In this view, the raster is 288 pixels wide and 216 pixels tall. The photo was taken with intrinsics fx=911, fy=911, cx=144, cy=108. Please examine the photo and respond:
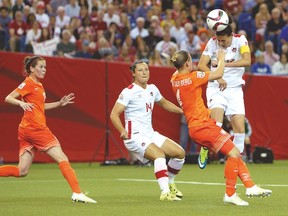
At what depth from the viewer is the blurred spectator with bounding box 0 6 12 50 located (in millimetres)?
25308

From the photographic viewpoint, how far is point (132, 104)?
1341cm

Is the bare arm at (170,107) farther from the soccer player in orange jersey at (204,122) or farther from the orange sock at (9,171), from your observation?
the orange sock at (9,171)

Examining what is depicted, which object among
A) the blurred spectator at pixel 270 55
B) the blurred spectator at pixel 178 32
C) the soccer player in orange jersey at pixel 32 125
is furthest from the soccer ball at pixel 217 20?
the blurred spectator at pixel 178 32

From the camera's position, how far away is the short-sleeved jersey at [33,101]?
508 inches

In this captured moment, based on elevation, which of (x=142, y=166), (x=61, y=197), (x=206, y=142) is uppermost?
(x=206, y=142)

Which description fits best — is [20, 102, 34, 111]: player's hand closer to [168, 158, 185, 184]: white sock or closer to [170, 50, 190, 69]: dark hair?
[170, 50, 190, 69]: dark hair

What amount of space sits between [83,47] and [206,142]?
1410 centimetres

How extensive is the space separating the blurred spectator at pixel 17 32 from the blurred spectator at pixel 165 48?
12.3 feet

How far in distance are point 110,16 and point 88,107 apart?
6080 mm

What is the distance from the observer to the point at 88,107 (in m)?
23.1

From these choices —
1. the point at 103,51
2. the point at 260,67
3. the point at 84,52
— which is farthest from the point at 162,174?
the point at 260,67

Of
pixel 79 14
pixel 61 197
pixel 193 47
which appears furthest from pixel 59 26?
pixel 61 197

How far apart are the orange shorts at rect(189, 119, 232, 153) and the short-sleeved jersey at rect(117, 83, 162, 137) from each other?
48.9 inches

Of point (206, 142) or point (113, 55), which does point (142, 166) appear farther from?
point (206, 142)
